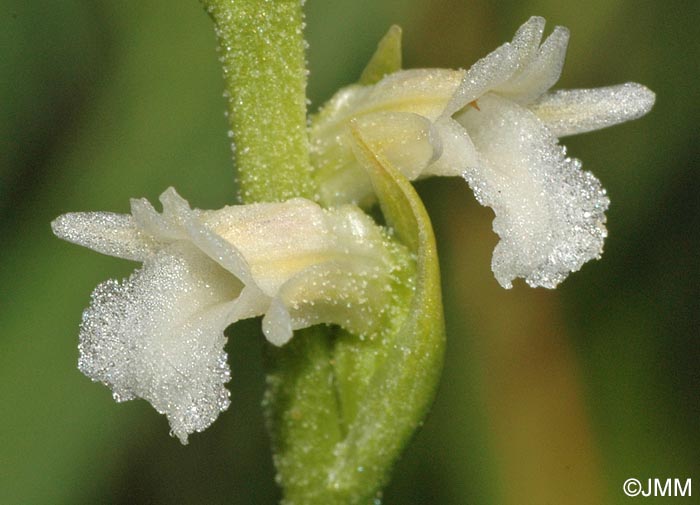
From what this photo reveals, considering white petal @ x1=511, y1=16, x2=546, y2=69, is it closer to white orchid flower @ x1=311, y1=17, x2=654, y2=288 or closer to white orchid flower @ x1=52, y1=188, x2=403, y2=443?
white orchid flower @ x1=311, y1=17, x2=654, y2=288

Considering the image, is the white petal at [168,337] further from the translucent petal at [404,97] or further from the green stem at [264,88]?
the translucent petal at [404,97]

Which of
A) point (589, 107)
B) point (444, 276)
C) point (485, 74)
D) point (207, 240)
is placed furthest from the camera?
point (444, 276)

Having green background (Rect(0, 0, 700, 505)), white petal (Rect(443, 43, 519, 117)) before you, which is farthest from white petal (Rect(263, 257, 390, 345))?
green background (Rect(0, 0, 700, 505))

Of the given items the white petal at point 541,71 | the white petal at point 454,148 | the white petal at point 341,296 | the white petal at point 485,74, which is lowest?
the white petal at point 341,296

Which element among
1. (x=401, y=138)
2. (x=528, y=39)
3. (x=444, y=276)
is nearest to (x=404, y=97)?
(x=401, y=138)

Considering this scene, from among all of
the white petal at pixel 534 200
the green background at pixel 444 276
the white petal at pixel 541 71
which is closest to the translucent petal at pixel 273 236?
the white petal at pixel 534 200

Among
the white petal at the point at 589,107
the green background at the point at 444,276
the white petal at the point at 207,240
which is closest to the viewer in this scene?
the white petal at the point at 207,240

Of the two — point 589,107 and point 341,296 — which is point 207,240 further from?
point 589,107
